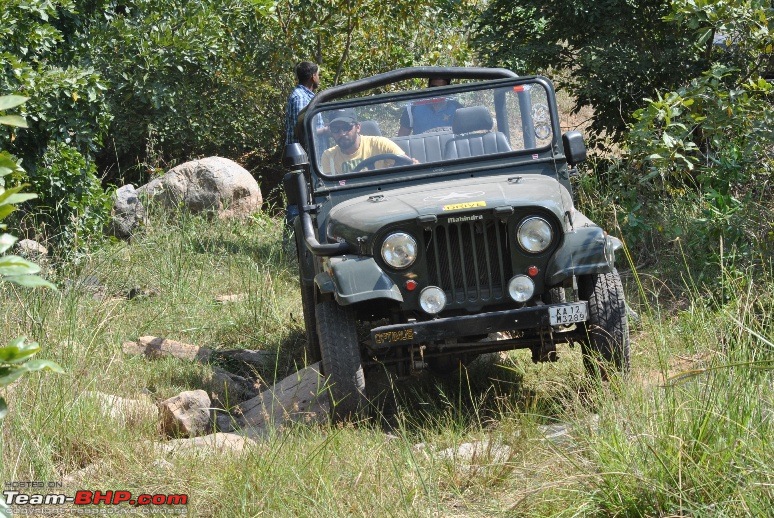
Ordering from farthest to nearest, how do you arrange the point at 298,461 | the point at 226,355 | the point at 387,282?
the point at 226,355, the point at 387,282, the point at 298,461

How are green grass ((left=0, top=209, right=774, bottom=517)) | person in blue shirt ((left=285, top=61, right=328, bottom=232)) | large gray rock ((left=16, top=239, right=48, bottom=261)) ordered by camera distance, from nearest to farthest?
green grass ((left=0, top=209, right=774, bottom=517))
large gray rock ((left=16, top=239, right=48, bottom=261))
person in blue shirt ((left=285, top=61, right=328, bottom=232))

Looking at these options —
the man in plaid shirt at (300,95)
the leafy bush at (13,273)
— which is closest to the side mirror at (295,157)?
the man in plaid shirt at (300,95)

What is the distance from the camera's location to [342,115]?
6.03 m

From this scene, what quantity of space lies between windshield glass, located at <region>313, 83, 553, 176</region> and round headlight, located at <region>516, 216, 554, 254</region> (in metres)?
1.12

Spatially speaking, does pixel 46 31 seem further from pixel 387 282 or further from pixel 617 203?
pixel 617 203

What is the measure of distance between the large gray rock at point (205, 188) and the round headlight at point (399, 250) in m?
6.25

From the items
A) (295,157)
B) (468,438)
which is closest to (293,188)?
(295,157)

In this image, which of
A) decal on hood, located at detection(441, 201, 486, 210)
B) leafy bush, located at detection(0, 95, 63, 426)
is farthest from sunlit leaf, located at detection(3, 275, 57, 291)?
decal on hood, located at detection(441, 201, 486, 210)

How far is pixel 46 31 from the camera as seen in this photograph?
7305 millimetres

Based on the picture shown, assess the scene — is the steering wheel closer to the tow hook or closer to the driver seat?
the driver seat

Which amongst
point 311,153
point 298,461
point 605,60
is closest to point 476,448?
point 298,461

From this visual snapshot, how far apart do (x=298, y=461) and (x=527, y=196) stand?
179cm

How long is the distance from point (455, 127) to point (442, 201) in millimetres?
1093

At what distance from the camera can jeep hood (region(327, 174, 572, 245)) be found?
4902mm
